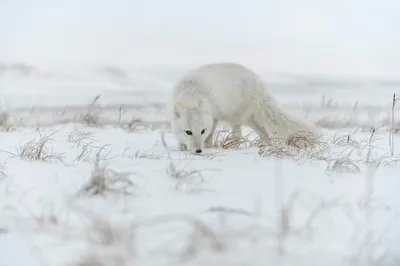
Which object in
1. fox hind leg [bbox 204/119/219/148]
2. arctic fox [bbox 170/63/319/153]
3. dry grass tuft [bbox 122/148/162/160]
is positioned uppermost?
arctic fox [bbox 170/63/319/153]

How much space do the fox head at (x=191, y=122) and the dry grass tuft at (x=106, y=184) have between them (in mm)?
1088

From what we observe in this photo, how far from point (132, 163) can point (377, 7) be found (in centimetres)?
103

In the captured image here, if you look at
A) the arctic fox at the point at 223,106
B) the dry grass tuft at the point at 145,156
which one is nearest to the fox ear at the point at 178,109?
the arctic fox at the point at 223,106

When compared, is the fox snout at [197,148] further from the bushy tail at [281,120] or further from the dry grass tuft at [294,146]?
the bushy tail at [281,120]

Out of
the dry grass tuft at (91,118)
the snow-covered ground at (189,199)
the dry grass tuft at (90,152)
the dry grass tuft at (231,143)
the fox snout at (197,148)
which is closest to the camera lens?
the snow-covered ground at (189,199)

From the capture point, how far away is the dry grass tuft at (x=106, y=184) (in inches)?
51.1

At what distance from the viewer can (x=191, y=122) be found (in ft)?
8.34

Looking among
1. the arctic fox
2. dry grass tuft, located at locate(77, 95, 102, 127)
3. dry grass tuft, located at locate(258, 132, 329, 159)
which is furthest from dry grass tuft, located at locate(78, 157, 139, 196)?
dry grass tuft, located at locate(77, 95, 102, 127)

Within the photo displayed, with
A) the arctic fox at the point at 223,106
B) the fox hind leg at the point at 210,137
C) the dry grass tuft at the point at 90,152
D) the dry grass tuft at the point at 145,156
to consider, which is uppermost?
the arctic fox at the point at 223,106

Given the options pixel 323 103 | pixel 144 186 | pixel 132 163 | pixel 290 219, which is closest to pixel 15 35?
pixel 132 163

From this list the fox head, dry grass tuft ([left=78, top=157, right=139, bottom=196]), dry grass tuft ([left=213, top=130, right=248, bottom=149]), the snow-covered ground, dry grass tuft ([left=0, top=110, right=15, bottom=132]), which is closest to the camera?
the snow-covered ground

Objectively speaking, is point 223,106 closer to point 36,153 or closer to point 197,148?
point 197,148

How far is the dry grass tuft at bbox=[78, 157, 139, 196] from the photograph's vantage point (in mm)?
1299

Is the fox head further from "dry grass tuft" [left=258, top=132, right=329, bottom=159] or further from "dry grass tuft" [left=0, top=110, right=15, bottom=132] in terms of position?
"dry grass tuft" [left=0, top=110, right=15, bottom=132]
